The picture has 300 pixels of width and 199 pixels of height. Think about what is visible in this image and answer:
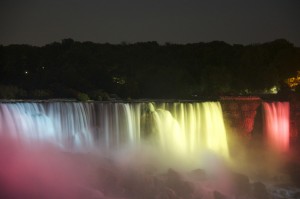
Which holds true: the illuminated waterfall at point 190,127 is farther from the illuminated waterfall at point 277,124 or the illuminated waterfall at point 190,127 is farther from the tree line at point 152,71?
the tree line at point 152,71

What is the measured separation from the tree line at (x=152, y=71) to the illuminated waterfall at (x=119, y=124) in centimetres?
1543

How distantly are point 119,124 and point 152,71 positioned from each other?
31199 mm

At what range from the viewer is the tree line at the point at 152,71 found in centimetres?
5162

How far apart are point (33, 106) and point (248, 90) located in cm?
3387

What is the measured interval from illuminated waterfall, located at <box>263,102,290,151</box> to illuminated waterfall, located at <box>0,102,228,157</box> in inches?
185

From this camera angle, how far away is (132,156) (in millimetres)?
27625

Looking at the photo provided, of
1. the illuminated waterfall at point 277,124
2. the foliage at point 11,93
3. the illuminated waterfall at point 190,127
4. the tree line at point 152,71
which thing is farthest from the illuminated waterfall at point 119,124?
the tree line at point 152,71

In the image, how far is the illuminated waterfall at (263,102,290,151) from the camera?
37.6 meters

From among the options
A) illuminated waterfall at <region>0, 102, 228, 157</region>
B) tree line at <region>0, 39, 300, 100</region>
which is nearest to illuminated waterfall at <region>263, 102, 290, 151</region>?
illuminated waterfall at <region>0, 102, 228, 157</region>

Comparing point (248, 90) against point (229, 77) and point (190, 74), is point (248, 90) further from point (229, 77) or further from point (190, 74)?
point (190, 74)

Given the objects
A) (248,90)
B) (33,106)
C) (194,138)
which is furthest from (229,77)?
(33,106)

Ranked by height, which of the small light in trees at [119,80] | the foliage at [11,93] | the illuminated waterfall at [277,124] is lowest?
the illuminated waterfall at [277,124]

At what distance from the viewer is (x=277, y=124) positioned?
1487 inches

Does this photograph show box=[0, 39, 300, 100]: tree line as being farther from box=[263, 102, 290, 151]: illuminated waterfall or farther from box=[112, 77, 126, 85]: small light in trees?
box=[263, 102, 290, 151]: illuminated waterfall
